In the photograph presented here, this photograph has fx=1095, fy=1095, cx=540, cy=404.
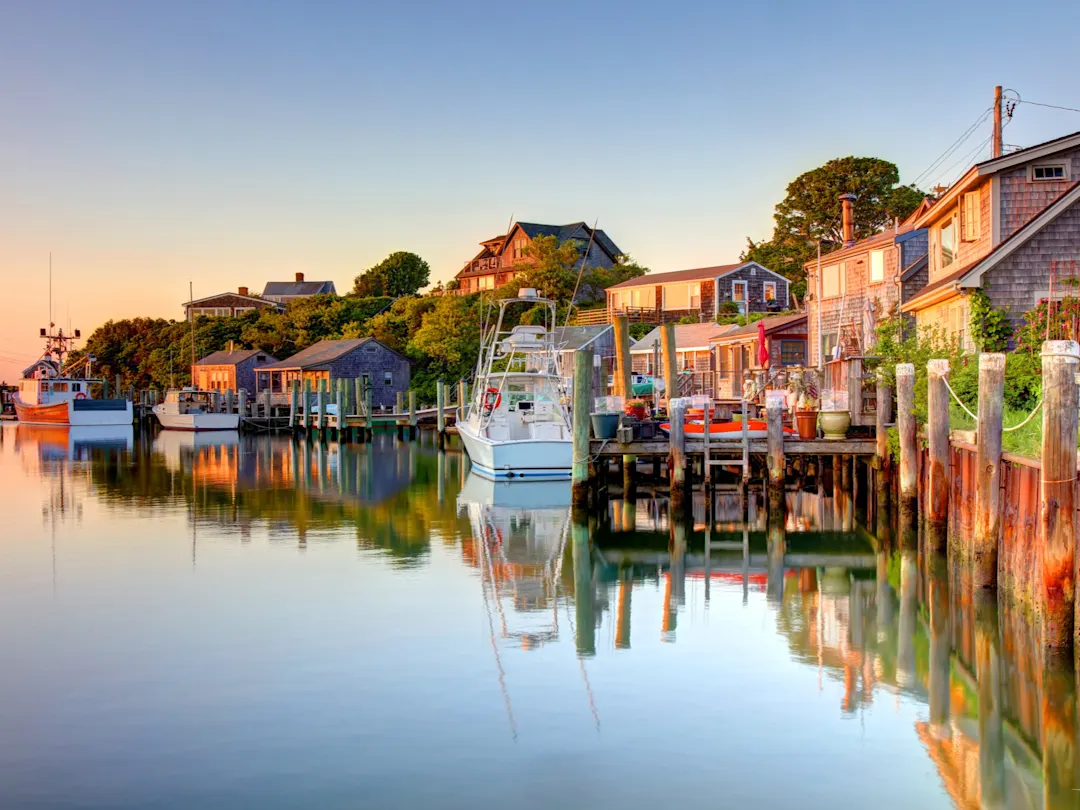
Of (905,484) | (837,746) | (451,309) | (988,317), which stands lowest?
(837,746)

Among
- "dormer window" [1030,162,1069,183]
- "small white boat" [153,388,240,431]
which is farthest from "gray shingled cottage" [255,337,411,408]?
"dormer window" [1030,162,1069,183]

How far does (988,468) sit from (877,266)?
2819cm

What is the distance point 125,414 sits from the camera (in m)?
74.4

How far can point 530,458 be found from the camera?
30031 mm

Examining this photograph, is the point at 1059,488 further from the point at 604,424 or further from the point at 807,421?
the point at 604,424

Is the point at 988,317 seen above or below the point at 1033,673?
above

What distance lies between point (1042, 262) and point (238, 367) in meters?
66.6

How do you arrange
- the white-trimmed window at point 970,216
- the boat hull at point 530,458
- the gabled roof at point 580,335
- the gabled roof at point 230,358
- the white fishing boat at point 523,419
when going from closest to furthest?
the white-trimmed window at point 970,216
the boat hull at point 530,458
the white fishing boat at point 523,419
the gabled roof at point 580,335
the gabled roof at point 230,358

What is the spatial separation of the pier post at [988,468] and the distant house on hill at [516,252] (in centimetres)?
7048

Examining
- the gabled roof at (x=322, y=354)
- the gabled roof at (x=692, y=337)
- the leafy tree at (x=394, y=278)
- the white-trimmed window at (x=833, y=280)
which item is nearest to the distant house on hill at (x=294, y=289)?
the leafy tree at (x=394, y=278)

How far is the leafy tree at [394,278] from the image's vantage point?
10675 cm

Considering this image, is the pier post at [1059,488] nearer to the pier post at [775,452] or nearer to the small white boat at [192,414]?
the pier post at [775,452]

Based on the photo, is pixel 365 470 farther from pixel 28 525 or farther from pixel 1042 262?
pixel 1042 262

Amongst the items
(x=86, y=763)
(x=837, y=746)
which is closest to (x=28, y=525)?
(x=86, y=763)
